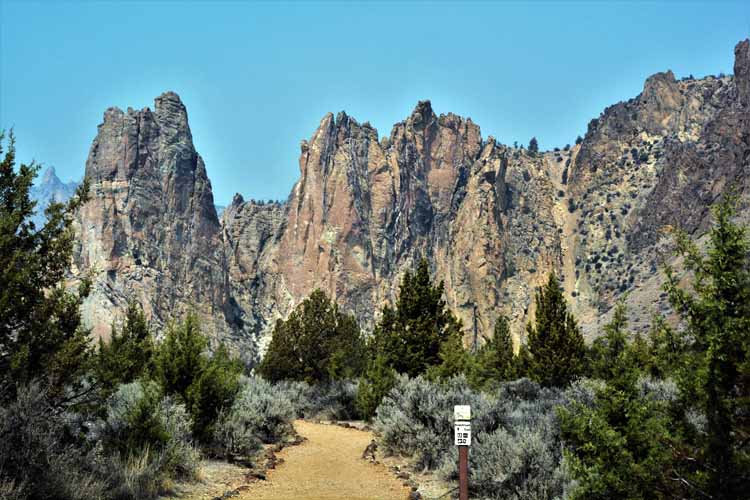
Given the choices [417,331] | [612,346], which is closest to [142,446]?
[612,346]

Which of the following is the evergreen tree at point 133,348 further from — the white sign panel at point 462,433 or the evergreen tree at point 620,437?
the evergreen tree at point 620,437

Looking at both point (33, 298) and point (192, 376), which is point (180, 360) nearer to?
point (192, 376)

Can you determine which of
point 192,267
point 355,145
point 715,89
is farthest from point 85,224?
point 715,89

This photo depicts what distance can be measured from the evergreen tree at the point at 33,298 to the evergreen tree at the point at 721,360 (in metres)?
8.19

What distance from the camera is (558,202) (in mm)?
154750

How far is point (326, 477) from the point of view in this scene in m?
13.9

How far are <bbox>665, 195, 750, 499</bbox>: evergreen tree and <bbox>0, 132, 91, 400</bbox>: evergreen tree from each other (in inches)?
322

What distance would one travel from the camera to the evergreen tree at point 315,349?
122 ft

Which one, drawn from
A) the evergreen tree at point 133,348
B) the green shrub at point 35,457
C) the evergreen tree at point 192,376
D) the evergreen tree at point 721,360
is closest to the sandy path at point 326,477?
the evergreen tree at point 192,376

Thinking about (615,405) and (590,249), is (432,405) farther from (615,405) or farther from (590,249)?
(590,249)

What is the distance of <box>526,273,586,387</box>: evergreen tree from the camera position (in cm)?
2447

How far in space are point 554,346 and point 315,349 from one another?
16657 millimetres

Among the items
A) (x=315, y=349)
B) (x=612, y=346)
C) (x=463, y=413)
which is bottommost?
(x=463, y=413)

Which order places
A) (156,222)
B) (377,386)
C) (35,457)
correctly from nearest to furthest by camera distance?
1. (35,457)
2. (377,386)
3. (156,222)
